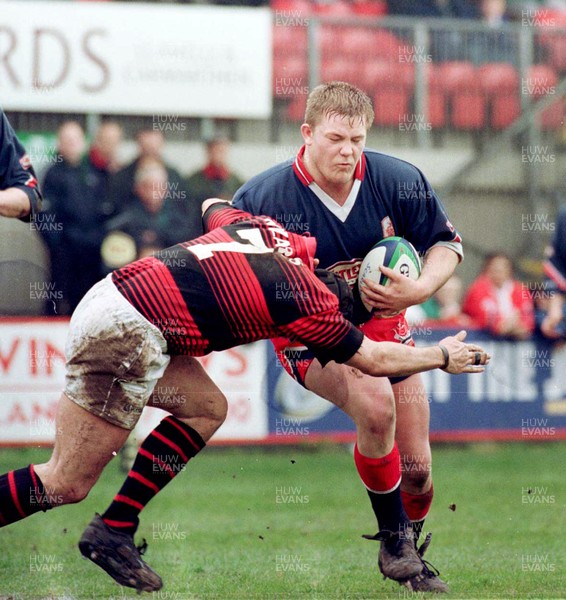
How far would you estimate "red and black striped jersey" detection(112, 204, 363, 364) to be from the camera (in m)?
4.29

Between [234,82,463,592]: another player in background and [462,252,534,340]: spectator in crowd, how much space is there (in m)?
4.34

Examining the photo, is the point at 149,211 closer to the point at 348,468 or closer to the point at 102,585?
the point at 348,468

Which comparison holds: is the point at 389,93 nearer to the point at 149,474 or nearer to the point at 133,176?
the point at 133,176

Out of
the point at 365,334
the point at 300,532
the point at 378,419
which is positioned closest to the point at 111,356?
the point at 378,419

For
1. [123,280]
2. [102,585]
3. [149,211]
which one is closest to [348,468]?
[149,211]

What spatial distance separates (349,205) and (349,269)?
0.30m

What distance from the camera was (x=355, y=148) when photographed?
493 centimetres

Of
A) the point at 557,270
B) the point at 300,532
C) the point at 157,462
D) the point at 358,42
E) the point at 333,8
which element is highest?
the point at 333,8

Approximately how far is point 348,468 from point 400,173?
164 inches

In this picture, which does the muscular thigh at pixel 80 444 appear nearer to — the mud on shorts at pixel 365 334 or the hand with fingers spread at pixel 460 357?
the mud on shorts at pixel 365 334

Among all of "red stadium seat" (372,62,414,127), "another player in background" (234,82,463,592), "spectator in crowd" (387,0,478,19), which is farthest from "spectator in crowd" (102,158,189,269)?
"another player in background" (234,82,463,592)

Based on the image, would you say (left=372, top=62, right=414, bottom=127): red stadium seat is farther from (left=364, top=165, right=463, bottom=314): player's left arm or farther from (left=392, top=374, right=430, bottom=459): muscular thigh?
(left=392, top=374, right=430, bottom=459): muscular thigh

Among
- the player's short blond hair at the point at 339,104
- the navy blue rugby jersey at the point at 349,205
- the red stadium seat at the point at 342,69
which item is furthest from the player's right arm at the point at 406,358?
the red stadium seat at the point at 342,69

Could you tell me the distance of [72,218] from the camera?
9.09 m
